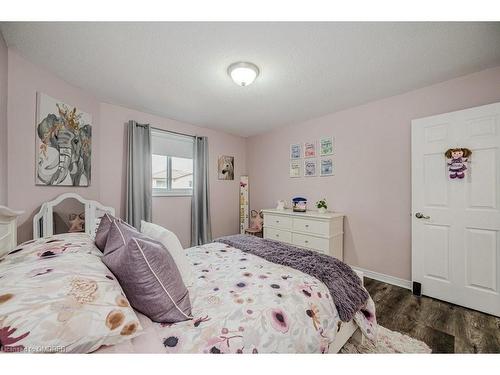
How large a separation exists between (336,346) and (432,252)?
1.73m

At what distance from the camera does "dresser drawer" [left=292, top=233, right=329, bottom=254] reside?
270 centimetres

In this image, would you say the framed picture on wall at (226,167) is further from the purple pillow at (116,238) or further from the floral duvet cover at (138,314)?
the purple pillow at (116,238)

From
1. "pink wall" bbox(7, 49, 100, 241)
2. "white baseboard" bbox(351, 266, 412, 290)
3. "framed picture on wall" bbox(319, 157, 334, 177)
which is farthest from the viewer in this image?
"framed picture on wall" bbox(319, 157, 334, 177)

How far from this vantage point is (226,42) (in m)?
1.55

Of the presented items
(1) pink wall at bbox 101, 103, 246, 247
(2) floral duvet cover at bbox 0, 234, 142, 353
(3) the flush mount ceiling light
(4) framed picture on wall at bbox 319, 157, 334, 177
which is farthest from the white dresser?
(2) floral duvet cover at bbox 0, 234, 142, 353

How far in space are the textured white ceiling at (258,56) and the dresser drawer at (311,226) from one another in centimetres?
165

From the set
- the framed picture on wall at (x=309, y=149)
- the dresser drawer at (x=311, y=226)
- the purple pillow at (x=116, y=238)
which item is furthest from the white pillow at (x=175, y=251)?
the framed picture on wall at (x=309, y=149)

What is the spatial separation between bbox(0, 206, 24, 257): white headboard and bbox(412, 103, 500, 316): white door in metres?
3.41

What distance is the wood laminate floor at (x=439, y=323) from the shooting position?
4.87 feet

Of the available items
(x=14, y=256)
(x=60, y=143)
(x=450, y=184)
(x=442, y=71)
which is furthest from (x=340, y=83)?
(x=60, y=143)

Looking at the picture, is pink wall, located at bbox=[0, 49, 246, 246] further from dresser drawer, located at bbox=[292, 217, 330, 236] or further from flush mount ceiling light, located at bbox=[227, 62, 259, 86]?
flush mount ceiling light, located at bbox=[227, 62, 259, 86]

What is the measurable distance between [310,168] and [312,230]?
1.06 metres

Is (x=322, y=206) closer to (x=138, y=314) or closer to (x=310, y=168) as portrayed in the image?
(x=310, y=168)

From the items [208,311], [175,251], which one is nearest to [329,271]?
[208,311]
